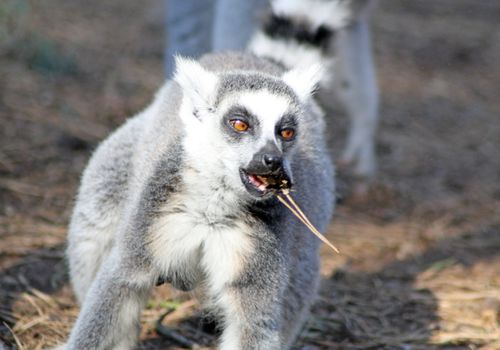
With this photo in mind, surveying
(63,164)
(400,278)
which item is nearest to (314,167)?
(400,278)

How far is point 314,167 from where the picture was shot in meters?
3.64

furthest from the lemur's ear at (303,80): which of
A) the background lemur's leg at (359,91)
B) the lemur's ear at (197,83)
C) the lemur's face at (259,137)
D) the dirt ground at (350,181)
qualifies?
the background lemur's leg at (359,91)

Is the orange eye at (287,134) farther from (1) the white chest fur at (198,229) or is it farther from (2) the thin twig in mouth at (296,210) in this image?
(1) the white chest fur at (198,229)

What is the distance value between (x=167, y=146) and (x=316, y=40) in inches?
52.6

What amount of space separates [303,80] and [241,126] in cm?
52

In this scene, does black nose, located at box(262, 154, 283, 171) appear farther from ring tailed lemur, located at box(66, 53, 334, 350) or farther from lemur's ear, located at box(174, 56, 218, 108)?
lemur's ear, located at box(174, 56, 218, 108)

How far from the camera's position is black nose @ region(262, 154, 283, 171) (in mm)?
2775

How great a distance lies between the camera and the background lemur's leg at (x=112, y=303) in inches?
118

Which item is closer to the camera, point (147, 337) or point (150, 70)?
point (147, 337)

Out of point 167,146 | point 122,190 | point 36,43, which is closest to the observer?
point 167,146

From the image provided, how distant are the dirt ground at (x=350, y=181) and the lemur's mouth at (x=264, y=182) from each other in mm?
1192

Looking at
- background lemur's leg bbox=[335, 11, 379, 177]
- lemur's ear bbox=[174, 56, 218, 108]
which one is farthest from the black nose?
background lemur's leg bbox=[335, 11, 379, 177]

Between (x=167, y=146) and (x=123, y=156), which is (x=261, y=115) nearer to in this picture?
(x=167, y=146)

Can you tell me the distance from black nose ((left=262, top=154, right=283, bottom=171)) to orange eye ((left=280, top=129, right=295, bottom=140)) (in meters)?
0.24
